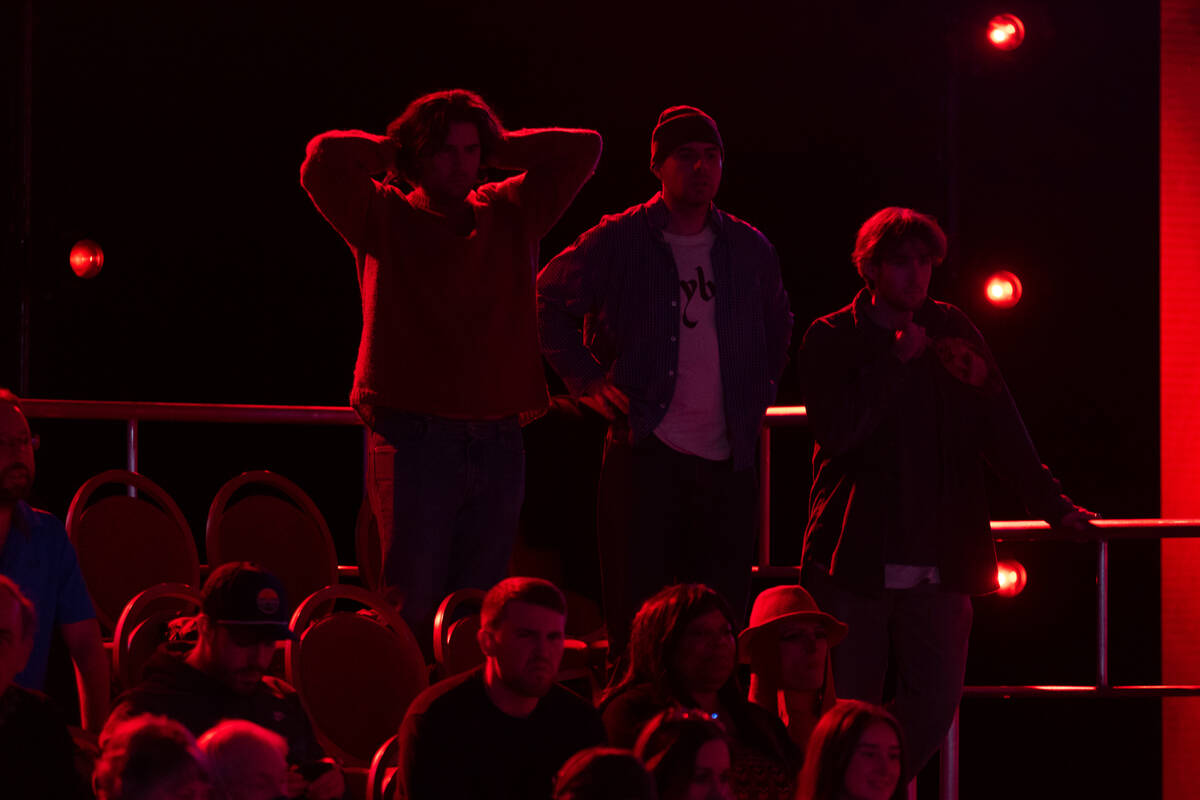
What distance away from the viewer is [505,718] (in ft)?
10.5

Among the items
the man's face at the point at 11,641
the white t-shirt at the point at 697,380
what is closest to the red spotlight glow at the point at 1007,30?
the white t-shirt at the point at 697,380

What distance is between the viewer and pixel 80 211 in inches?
232

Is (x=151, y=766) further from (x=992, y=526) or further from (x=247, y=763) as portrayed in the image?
(x=992, y=526)

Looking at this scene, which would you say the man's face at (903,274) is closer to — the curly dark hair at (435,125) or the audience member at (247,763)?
the curly dark hair at (435,125)

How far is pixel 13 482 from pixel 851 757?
5.90 ft

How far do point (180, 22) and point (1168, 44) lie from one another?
3.49 meters

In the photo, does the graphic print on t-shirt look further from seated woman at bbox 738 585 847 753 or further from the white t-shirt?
seated woman at bbox 738 585 847 753

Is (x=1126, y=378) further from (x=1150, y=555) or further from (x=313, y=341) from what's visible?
(x=313, y=341)

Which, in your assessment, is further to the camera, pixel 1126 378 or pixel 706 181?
pixel 1126 378

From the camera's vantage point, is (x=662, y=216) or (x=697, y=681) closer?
(x=697, y=681)

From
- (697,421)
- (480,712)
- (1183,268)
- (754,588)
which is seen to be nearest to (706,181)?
(697,421)

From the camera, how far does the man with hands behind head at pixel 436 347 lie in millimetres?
3928

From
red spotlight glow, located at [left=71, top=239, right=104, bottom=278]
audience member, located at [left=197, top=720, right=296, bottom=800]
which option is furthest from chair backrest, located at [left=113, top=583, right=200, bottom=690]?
red spotlight glow, located at [left=71, top=239, right=104, bottom=278]

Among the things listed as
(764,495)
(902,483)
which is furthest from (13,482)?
(764,495)
